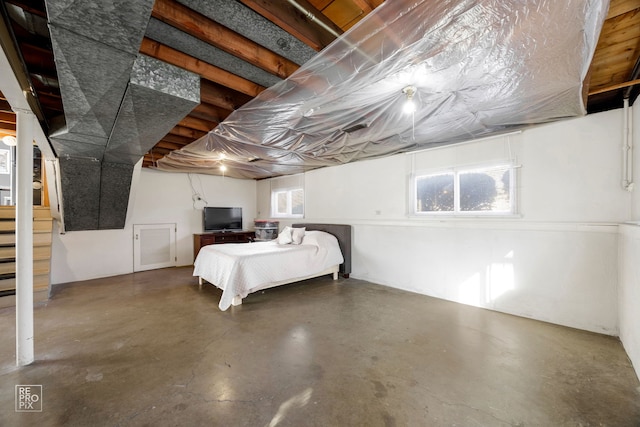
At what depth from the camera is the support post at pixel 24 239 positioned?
6.55 feet

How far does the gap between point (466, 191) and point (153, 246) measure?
6.25 metres

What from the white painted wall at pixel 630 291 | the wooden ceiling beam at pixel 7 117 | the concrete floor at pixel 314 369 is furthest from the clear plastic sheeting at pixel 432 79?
the concrete floor at pixel 314 369

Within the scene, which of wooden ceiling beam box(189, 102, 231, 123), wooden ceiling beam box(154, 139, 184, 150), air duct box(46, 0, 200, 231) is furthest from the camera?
wooden ceiling beam box(154, 139, 184, 150)

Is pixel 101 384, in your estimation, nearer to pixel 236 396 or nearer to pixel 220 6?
pixel 236 396

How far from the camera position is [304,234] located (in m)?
4.76

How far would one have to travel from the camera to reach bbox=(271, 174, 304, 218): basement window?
605 centimetres

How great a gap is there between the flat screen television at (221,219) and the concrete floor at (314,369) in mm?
2977

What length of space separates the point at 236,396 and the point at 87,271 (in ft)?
16.2

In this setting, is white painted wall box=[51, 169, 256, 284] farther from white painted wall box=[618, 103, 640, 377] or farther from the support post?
white painted wall box=[618, 103, 640, 377]

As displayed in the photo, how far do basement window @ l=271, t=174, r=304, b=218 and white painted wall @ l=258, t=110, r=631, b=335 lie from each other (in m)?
2.52

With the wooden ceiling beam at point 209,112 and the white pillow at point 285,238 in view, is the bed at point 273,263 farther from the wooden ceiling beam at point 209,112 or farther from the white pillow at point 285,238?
the wooden ceiling beam at point 209,112

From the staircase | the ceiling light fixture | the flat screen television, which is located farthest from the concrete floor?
the flat screen television

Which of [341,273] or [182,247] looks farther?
[182,247]

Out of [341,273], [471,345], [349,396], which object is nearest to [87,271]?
[341,273]
